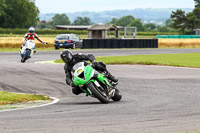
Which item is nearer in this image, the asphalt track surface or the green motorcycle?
the asphalt track surface

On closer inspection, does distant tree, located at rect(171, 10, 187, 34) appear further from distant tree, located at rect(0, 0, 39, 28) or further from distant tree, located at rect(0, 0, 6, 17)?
distant tree, located at rect(0, 0, 39, 28)

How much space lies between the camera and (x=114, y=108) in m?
9.41

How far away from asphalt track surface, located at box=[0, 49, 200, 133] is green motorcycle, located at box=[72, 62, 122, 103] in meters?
0.24

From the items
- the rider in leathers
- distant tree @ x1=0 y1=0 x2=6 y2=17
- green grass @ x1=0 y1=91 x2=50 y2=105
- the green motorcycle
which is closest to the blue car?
green grass @ x1=0 y1=91 x2=50 y2=105

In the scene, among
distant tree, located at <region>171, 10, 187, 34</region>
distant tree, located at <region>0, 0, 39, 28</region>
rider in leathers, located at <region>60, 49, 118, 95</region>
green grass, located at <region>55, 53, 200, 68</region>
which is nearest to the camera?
rider in leathers, located at <region>60, 49, 118, 95</region>

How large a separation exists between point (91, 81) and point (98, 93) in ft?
0.99

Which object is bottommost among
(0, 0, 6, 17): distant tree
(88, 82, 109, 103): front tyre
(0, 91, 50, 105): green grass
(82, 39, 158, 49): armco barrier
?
(82, 39, 158, 49): armco barrier

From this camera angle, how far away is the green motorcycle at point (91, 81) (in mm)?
10164

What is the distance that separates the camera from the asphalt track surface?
7.03m

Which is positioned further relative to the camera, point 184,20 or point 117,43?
point 184,20

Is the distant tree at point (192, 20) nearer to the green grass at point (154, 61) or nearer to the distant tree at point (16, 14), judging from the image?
the distant tree at point (16, 14)

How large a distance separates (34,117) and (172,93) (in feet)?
17.1

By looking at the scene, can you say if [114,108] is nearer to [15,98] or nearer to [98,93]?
[98,93]

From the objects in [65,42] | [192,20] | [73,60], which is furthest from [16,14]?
[73,60]
